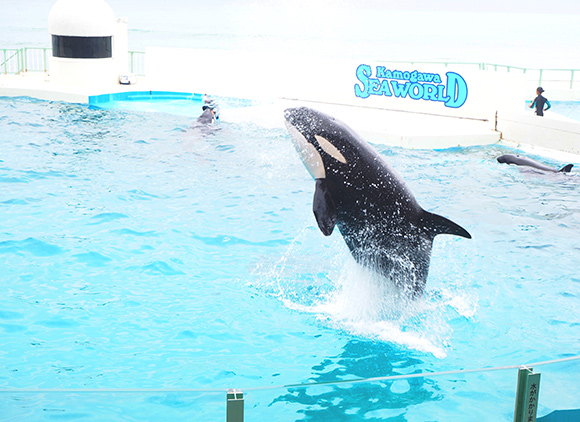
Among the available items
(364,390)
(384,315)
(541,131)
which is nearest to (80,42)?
(541,131)

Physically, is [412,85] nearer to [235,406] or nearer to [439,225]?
[439,225]

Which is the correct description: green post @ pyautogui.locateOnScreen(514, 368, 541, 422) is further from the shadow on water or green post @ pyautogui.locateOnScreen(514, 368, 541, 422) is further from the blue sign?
the blue sign

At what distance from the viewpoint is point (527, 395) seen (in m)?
2.93

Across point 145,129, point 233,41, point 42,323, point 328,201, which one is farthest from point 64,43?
point 233,41

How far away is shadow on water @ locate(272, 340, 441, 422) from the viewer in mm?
2902

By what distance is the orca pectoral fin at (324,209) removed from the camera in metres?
4.60

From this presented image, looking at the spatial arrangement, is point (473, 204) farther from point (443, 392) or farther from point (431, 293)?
point (443, 392)

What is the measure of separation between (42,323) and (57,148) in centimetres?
663

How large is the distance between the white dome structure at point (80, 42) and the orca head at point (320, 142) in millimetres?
13858

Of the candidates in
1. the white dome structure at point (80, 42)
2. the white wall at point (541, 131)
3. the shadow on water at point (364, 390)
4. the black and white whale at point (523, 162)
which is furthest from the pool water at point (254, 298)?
the white dome structure at point (80, 42)

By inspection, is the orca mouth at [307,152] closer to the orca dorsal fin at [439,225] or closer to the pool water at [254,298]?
the orca dorsal fin at [439,225]

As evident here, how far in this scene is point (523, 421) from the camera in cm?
301

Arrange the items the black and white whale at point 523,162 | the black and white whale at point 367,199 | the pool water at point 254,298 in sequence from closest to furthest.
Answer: the pool water at point 254,298 → the black and white whale at point 367,199 → the black and white whale at point 523,162

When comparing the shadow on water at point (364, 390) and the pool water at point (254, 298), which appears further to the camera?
the pool water at point (254, 298)
